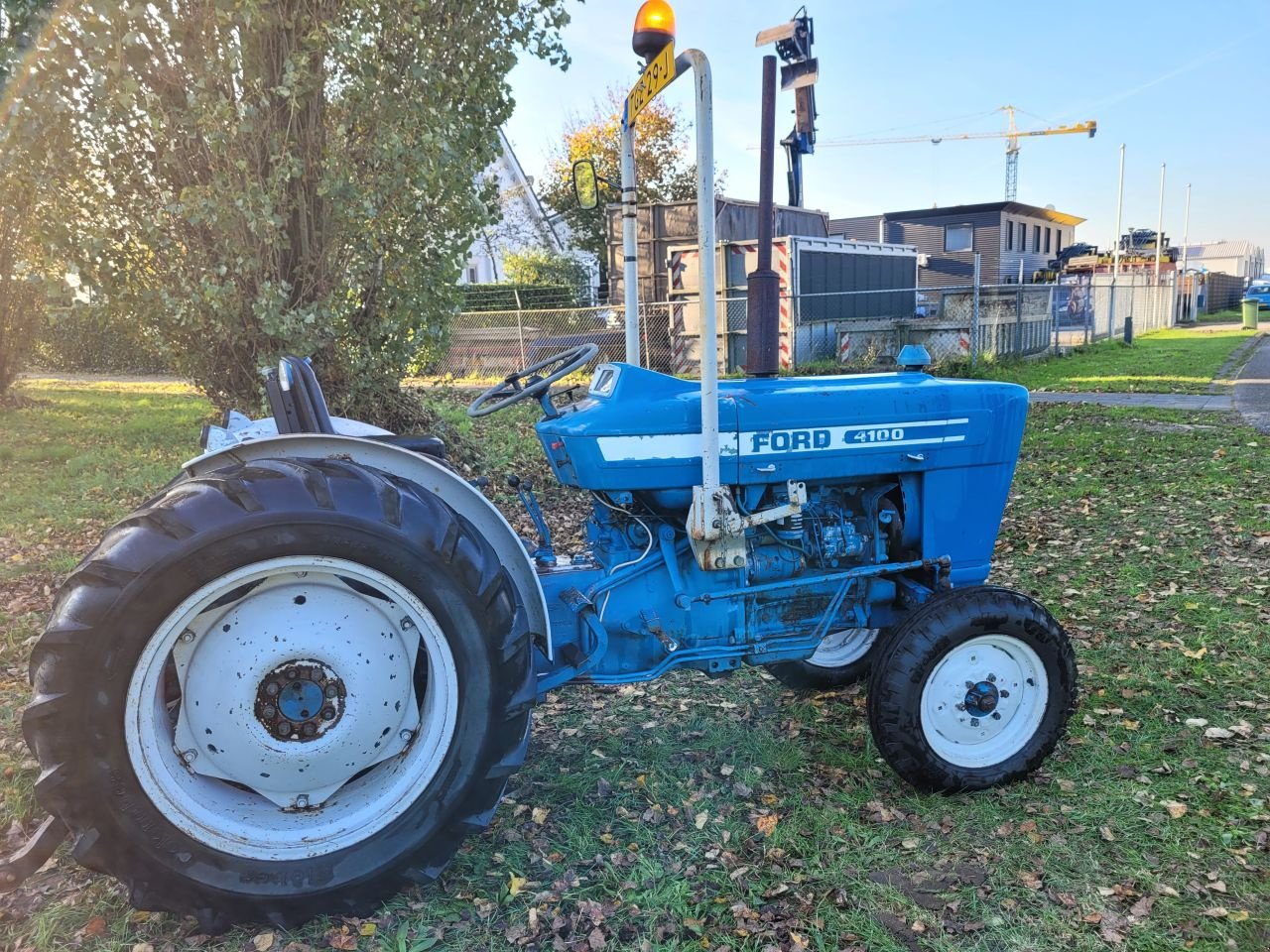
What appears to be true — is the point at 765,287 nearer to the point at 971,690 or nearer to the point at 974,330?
the point at 971,690

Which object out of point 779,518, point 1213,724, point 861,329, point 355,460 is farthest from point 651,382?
point 861,329

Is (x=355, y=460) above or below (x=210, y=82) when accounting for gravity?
below

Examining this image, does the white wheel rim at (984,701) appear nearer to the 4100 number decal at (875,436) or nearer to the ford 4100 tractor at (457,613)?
the ford 4100 tractor at (457,613)

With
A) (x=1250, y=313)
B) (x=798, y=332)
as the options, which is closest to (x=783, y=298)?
(x=798, y=332)

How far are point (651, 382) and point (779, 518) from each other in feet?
2.12

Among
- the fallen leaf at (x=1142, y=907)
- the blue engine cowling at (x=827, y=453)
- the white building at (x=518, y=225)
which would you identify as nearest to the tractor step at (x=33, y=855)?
the blue engine cowling at (x=827, y=453)

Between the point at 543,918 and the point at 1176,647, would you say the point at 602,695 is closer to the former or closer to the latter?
the point at 543,918

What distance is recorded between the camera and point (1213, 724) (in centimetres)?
321

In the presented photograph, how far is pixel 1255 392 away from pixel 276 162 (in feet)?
42.3

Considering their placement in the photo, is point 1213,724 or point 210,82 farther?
point 210,82

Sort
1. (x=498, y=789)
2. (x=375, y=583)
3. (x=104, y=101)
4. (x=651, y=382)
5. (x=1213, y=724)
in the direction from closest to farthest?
(x=375, y=583)
(x=498, y=789)
(x=651, y=382)
(x=1213, y=724)
(x=104, y=101)

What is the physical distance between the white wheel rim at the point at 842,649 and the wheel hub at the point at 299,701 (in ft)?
6.90

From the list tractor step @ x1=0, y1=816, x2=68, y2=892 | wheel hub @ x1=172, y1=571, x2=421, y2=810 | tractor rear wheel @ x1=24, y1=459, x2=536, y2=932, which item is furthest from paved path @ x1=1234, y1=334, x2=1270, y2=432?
tractor step @ x1=0, y1=816, x2=68, y2=892

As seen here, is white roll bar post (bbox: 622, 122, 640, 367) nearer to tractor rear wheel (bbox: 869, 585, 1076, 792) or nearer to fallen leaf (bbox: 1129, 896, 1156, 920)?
tractor rear wheel (bbox: 869, 585, 1076, 792)
